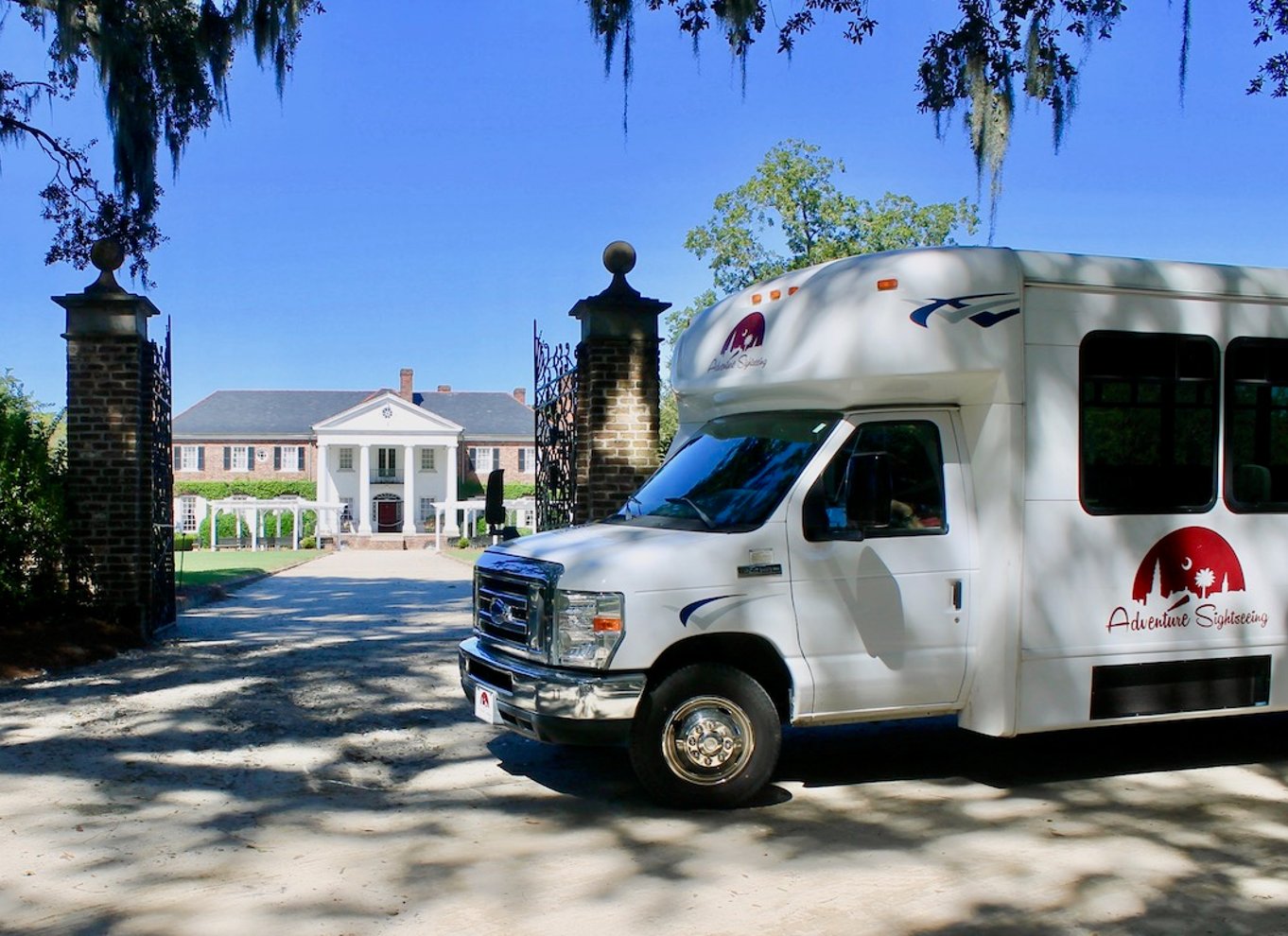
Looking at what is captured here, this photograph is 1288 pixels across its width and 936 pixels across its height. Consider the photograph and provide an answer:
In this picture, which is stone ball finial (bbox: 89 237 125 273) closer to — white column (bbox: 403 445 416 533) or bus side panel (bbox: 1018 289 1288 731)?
bus side panel (bbox: 1018 289 1288 731)

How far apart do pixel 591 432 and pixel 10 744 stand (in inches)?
222

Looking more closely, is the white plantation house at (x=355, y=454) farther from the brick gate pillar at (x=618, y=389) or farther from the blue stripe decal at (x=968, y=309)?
the blue stripe decal at (x=968, y=309)

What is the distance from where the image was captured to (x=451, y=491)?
225 ft

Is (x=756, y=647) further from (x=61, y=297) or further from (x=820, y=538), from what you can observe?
(x=61, y=297)

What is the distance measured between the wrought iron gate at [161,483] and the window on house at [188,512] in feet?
183

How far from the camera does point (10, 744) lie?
7.70 metres

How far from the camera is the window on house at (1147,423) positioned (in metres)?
6.64

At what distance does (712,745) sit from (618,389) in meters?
5.83

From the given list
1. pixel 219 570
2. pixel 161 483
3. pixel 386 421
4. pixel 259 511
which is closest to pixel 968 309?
pixel 161 483

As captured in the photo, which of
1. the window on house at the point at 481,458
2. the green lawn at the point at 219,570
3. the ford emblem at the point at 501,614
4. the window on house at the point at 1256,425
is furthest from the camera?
the window on house at the point at 481,458

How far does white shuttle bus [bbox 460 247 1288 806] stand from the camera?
238 inches

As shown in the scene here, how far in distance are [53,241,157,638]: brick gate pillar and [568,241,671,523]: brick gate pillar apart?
14.6 ft

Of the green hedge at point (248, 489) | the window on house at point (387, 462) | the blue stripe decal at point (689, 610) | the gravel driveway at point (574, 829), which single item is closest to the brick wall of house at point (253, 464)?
the green hedge at point (248, 489)

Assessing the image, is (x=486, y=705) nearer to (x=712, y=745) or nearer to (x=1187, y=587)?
(x=712, y=745)
